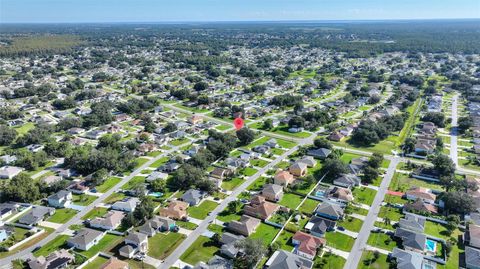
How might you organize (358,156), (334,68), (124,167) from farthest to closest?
(334,68)
(358,156)
(124,167)

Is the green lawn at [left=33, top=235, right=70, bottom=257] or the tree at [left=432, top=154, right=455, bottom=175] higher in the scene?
the tree at [left=432, top=154, right=455, bottom=175]

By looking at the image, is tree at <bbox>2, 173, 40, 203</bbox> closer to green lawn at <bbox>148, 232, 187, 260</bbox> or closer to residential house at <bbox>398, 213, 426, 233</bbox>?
green lawn at <bbox>148, 232, 187, 260</bbox>

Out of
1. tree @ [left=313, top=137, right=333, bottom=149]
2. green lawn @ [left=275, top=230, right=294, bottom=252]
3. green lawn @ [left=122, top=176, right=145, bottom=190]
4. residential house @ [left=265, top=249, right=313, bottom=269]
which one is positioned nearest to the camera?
residential house @ [left=265, top=249, right=313, bottom=269]

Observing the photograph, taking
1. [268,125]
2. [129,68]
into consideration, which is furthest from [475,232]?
[129,68]

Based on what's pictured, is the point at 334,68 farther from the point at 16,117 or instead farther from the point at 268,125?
the point at 16,117

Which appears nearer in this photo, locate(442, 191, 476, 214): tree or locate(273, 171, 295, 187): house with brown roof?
locate(442, 191, 476, 214): tree

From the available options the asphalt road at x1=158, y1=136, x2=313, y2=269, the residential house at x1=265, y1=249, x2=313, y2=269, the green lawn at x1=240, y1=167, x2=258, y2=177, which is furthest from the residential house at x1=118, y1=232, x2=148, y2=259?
the green lawn at x1=240, y1=167, x2=258, y2=177
